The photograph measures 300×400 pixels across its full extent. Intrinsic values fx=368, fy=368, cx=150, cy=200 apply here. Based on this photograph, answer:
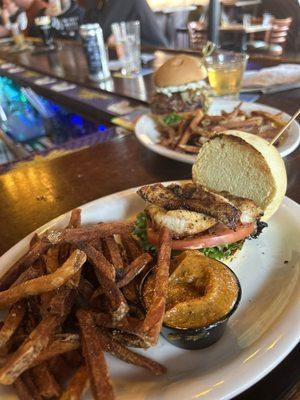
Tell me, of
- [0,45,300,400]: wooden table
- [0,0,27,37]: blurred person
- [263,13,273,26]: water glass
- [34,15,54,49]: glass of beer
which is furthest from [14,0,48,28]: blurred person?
[0,45,300,400]: wooden table

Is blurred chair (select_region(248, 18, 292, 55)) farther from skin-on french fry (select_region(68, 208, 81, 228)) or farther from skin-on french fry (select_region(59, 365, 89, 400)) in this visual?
skin-on french fry (select_region(59, 365, 89, 400))

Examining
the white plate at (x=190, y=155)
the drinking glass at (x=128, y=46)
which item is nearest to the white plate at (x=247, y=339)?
the white plate at (x=190, y=155)

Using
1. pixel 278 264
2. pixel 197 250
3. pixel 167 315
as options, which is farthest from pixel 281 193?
pixel 167 315

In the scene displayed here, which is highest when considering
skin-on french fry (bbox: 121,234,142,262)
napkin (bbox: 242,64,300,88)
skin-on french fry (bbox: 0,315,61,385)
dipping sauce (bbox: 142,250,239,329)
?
skin-on french fry (bbox: 0,315,61,385)

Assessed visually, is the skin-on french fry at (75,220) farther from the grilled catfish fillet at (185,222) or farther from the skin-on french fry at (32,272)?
the grilled catfish fillet at (185,222)

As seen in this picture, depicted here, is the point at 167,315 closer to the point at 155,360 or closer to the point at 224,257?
the point at 155,360
